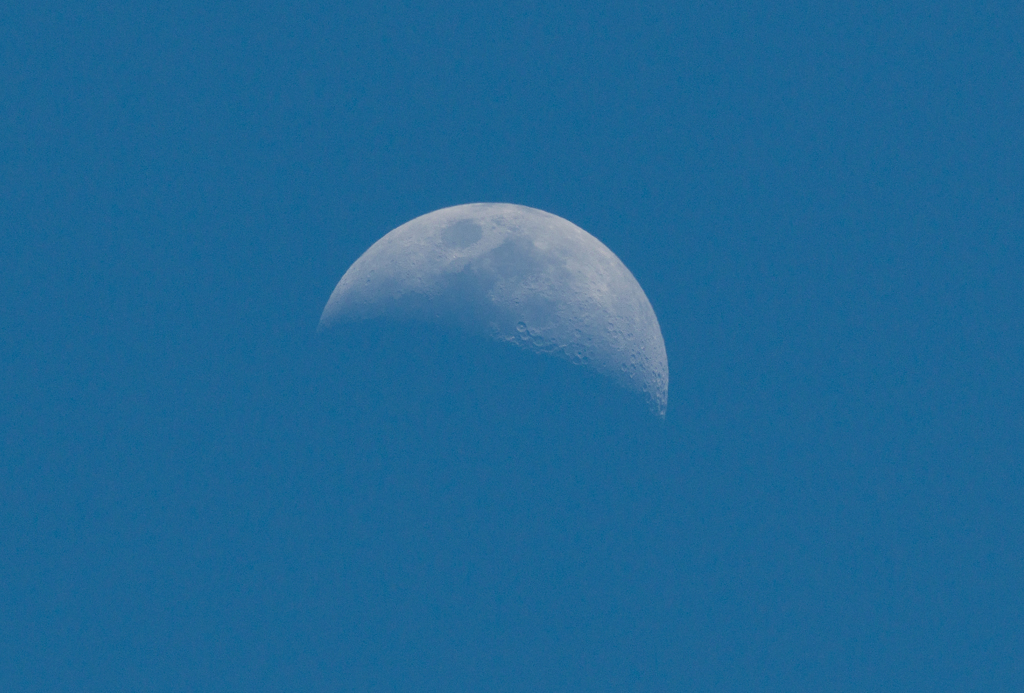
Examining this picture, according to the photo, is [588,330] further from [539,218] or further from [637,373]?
[539,218]

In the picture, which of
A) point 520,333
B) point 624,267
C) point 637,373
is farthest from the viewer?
point 624,267

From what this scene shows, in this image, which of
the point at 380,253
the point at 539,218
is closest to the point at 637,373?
the point at 539,218

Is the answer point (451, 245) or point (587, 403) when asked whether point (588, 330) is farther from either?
point (451, 245)

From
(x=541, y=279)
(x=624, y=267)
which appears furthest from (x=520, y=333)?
(x=624, y=267)

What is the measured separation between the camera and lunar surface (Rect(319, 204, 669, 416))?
15.2 m

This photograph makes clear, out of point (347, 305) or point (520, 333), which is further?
point (347, 305)

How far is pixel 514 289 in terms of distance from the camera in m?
15.4

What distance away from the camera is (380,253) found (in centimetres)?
1664

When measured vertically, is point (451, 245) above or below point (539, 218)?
below

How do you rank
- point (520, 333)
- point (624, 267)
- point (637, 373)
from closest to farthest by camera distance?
point (520, 333) → point (637, 373) → point (624, 267)

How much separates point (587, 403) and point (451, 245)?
2763 mm

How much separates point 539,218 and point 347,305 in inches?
115

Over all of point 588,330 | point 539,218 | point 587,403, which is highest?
point 539,218

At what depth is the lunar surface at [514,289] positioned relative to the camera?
49.8 feet
